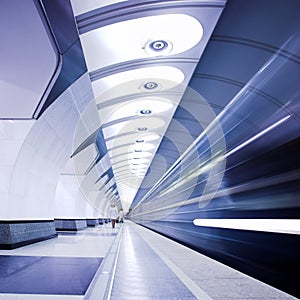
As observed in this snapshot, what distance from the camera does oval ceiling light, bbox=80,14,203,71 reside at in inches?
169

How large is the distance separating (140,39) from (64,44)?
1.74 metres

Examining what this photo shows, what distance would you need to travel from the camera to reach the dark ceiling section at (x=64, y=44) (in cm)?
258

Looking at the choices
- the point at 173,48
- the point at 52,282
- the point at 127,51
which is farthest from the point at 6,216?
the point at 173,48

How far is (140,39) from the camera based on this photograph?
471 centimetres

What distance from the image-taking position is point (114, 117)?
861 centimetres

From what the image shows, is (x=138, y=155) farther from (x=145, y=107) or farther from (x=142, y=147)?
(x=145, y=107)

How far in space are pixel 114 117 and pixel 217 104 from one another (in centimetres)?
316

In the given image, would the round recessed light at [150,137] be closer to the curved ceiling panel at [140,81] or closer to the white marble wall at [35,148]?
the white marble wall at [35,148]

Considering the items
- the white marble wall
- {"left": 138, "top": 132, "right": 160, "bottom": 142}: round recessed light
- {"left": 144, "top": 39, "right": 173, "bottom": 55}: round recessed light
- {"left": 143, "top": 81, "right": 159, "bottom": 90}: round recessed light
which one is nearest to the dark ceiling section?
the white marble wall

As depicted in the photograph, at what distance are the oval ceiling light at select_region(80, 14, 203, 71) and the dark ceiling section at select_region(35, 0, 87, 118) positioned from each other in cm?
39

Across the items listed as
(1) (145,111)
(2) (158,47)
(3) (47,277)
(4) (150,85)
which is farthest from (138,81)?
(3) (47,277)

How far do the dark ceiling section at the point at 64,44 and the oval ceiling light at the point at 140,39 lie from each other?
0.39 metres

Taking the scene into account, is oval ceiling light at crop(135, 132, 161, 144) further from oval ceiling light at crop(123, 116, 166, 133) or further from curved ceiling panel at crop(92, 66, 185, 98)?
curved ceiling panel at crop(92, 66, 185, 98)

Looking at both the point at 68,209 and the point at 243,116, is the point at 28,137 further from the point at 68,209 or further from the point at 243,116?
the point at 68,209
